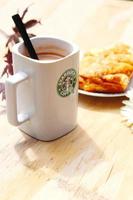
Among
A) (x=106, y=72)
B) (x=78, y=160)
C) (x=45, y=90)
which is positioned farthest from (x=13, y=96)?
(x=106, y=72)

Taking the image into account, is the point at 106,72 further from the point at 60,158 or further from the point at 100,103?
Result: the point at 60,158

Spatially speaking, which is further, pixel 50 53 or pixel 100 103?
pixel 100 103

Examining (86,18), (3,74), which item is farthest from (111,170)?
(86,18)

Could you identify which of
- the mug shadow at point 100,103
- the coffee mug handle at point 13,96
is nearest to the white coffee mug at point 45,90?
the coffee mug handle at point 13,96

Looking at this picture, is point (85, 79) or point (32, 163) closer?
point (32, 163)

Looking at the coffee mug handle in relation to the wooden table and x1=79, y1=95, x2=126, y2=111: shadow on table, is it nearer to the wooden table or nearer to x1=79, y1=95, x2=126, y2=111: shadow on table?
the wooden table

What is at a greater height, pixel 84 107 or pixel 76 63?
pixel 76 63

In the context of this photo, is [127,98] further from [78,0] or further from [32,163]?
[78,0]
